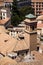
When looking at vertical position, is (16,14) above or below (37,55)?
below

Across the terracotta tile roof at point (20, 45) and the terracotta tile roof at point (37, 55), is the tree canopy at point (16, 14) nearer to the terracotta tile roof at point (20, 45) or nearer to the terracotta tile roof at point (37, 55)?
the terracotta tile roof at point (20, 45)

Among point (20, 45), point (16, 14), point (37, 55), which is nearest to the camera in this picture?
point (37, 55)

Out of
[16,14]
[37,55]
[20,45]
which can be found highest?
[20,45]

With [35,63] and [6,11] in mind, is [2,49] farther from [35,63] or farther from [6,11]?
[6,11]

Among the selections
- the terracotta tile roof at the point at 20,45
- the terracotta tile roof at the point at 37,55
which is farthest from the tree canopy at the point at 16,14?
the terracotta tile roof at the point at 37,55

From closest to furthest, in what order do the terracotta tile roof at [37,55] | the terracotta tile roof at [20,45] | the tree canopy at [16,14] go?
the terracotta tile roof at [37,55], the terracotta tile roof at [20,45], the tree canopy at [16,14]

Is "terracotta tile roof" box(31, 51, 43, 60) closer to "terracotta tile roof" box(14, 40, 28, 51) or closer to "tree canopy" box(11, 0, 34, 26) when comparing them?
"terracotta tile roof" box(14, 40, 28, 51)

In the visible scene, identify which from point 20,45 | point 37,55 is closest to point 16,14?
point 20,45

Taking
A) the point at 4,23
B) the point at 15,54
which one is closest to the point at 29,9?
the point at 4,23

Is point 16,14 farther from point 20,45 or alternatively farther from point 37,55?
point 37,55

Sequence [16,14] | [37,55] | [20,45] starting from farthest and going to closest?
[16,14], [20,45], [37,55]

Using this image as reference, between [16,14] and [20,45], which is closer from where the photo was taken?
[20,45]

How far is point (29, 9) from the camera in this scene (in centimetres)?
3809

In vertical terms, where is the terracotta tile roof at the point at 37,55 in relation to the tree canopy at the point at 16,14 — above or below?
above
